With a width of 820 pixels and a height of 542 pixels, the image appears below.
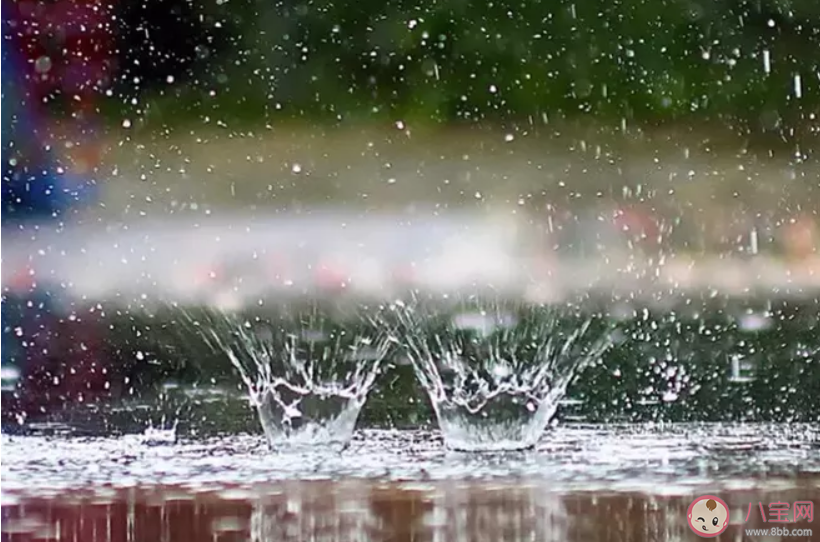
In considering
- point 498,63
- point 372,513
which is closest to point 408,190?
point 498,63

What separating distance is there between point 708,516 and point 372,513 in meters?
0.23

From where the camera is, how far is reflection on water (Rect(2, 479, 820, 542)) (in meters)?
0.72

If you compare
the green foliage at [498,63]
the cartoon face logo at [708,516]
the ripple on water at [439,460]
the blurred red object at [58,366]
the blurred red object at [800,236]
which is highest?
the green foliage at [498,63]

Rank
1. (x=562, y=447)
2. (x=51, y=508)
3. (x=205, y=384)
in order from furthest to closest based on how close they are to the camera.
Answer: (x=205, y=384) → (x=562, y=447) → (x=51, y=508)

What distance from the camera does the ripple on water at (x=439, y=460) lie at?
32.7 inches

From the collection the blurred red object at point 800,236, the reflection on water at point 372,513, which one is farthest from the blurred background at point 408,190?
the reflection on water at point 372,513

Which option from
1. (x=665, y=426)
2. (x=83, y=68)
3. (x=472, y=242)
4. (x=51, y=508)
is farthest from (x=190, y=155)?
(x=665, y=426)

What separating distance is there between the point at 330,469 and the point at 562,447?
203 millimetres

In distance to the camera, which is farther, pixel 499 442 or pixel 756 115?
pixel 756 115

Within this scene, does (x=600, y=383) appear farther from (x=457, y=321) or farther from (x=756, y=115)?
(x=756, y=115)

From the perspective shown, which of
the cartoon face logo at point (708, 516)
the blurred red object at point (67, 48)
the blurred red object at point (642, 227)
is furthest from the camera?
the blurred red object at point (642, 227)

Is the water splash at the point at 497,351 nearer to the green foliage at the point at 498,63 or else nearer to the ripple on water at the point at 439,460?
the ripple on water at the point at 439,460

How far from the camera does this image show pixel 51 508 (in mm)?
779

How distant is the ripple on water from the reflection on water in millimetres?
23
